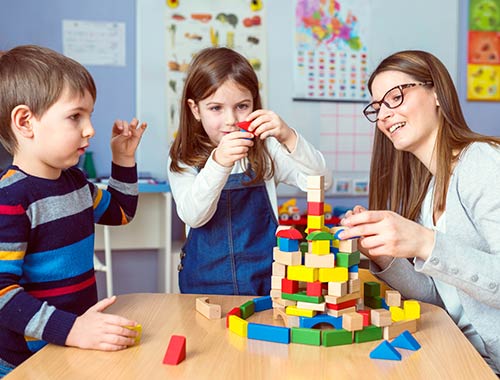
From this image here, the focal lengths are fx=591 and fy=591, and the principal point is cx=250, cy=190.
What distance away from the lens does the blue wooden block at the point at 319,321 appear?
879mm

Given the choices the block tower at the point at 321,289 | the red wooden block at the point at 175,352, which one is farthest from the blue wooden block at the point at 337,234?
the red wooden block at the point at 175,352

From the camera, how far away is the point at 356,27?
291 centimetres

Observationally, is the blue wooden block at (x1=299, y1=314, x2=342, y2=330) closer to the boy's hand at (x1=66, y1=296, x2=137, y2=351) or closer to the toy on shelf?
the toy on shelf

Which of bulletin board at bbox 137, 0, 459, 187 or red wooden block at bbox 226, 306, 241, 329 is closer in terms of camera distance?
red wooden block at bbox 226, 306, 241, 329

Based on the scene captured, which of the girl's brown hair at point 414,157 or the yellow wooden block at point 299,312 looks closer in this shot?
the yellow wooden block at point 299,312

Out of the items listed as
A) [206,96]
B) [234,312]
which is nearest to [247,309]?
[234,312]

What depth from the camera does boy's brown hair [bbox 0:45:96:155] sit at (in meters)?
1.00

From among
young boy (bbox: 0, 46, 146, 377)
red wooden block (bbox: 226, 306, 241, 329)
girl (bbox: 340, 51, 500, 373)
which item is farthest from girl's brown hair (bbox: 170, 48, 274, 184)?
red wooden block (bbox: 226, 306, 241, 329)

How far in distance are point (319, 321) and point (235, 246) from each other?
54 centimetres

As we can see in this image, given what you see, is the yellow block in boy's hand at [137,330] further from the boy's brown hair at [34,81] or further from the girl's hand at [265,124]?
the girl's hand at [265,124]

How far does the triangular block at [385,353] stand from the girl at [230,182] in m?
0.60

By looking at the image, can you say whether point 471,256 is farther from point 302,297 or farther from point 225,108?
point 225,108

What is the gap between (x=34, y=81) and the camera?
100 centimetres

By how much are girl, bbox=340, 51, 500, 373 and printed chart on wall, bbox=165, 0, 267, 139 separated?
1568mm
